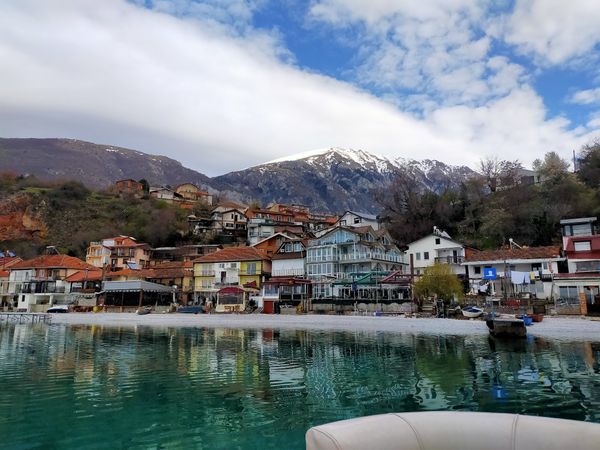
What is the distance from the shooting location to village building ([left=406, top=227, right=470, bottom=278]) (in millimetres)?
59125

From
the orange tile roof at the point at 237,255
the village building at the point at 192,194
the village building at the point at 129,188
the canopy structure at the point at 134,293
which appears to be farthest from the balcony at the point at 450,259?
the village building at the point at 129,188

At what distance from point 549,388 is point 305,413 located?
8.11 metres

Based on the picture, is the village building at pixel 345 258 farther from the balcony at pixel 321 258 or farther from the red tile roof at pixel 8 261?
the red tile roof at pixel 8 261

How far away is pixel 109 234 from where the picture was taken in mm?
96688

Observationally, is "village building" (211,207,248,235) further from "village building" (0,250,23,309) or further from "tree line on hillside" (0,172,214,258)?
"village building" (0,250,23,309)

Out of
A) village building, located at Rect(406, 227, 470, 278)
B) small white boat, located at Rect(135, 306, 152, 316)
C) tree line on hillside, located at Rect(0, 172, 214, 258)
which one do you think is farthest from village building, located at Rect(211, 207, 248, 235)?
village building, located at Rect(406, 227, 470, 278)

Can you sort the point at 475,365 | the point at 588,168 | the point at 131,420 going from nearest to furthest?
the point at 131,420
the point at 475,365
the point at 588,168

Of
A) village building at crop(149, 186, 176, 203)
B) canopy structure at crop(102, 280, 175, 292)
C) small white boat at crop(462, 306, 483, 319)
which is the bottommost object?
small white boat at crop(462, 306, 483, 319)

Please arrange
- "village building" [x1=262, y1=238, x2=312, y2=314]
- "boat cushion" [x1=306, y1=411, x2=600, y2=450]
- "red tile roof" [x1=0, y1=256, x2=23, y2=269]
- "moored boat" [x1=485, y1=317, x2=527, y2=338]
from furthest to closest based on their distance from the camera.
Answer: "red tile roof" [x1=0, y1=256, x2=23, y2=269] < "village building" [x1=262, y1=238, x2=312, y2=314] < "moored boat" [x1=485, y1=317, x2=527, y2=338] < "boat cushion" [x1=306, y1=411, x2=600, y2=450]

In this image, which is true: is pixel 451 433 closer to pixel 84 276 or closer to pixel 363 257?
pixel 363 257

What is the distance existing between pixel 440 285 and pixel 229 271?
34358mm

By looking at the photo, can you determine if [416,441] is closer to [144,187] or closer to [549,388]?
[549,388]

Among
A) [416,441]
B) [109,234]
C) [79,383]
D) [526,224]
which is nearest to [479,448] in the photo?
[416,441]

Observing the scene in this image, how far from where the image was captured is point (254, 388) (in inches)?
567
